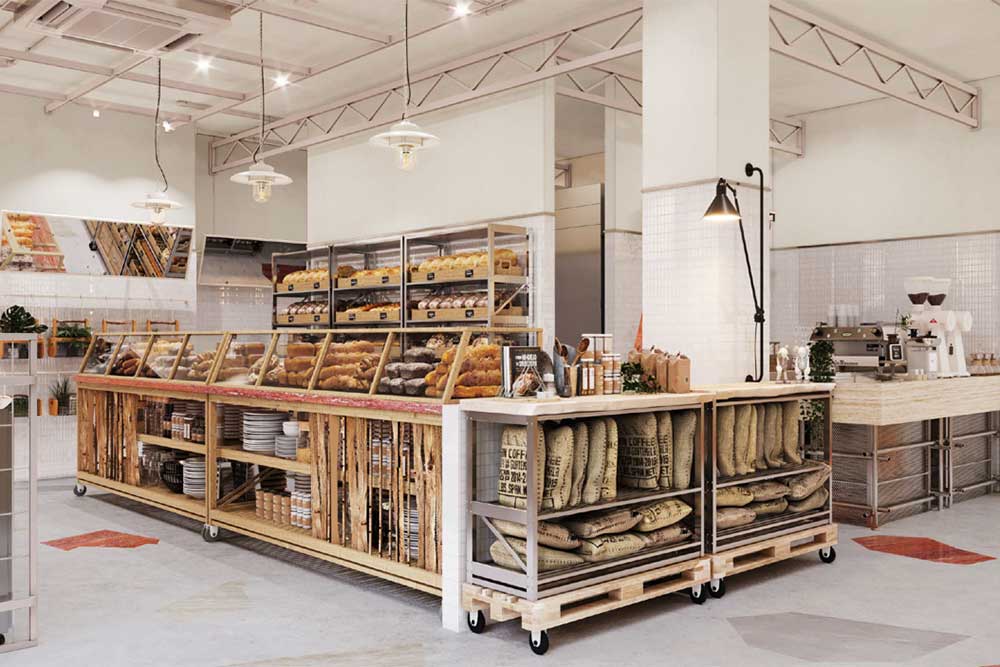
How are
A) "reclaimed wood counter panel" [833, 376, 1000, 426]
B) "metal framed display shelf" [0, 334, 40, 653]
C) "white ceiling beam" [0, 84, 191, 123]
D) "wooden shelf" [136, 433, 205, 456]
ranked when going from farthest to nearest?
1. "white ceiling beam" [0, 84, 191, 123]
2. "wooden shelf" [136, 433, 205, 456]
3. "reclaimed wood counter panel" [833, 376, 1000, 426]
4. "metal framed display shelf" [0, 334, 40, 653]

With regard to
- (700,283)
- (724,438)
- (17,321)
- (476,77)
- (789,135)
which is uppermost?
(476,77)

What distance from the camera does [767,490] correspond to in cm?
547

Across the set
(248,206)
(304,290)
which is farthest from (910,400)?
(248,206)

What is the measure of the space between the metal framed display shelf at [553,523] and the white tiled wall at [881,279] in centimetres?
607

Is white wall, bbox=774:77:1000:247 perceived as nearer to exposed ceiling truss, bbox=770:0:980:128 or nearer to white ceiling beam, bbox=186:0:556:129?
exposed ceiling truss, bbox=770:0:980:128

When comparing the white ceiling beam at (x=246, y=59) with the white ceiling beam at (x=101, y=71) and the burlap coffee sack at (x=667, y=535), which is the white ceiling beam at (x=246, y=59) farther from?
the burlap coffee sack at (x=667, y=535)

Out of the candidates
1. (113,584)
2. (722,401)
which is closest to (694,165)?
(722,401)

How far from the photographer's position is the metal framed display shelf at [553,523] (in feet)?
13.5

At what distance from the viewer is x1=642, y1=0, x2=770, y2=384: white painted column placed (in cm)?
614

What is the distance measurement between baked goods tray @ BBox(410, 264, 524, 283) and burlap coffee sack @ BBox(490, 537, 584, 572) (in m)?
4.13

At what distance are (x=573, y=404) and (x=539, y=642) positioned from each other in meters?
1.08

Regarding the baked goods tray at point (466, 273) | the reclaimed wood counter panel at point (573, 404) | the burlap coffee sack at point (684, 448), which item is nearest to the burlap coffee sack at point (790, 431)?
the burlap coffee sack at point (684, 448)

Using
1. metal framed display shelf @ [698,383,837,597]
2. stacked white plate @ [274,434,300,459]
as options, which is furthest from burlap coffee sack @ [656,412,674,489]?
stacked white plate @ [274,434,300,459]

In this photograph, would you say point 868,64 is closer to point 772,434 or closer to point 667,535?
point 772,434
